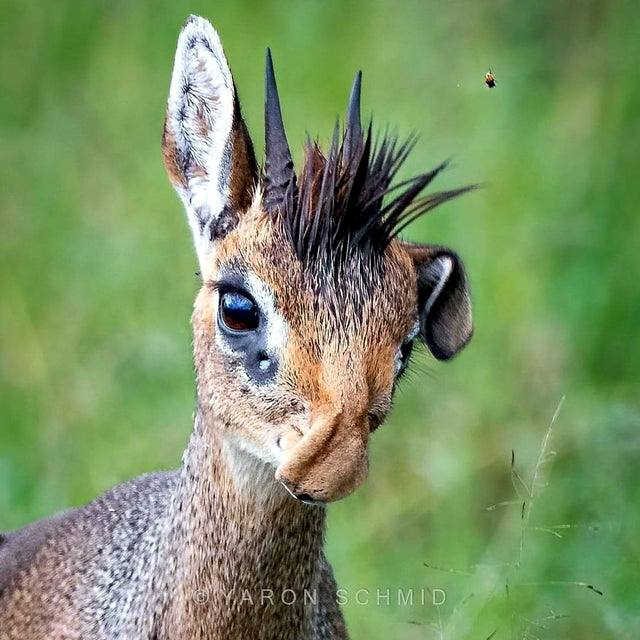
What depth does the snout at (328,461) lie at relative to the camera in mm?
3492

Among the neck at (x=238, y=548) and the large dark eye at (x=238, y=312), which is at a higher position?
the large dark eye at (x=238, y=312)

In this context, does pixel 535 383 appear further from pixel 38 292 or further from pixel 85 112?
pixel 85 112

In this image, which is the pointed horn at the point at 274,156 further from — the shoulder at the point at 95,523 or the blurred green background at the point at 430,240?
the blurred green background at the point at 430,240

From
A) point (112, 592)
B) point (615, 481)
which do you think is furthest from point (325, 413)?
point (615, 481)

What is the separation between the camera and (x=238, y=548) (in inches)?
162

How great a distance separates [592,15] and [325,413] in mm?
4769

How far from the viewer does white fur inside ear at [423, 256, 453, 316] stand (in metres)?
4.30

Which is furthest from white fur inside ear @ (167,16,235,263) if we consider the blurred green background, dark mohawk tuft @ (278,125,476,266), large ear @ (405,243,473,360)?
the blurred green background

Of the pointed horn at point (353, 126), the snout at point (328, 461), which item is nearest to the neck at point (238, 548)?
the snout at point (328, 461)

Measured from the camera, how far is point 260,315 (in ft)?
12.5

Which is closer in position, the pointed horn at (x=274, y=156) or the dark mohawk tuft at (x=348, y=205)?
the dark mohawk tuft at (x=348, y=205)

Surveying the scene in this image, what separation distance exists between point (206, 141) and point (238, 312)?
26.7 inches

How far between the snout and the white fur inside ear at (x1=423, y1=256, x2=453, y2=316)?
32.7 inches

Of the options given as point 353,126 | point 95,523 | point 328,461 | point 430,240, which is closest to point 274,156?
point 353,126
